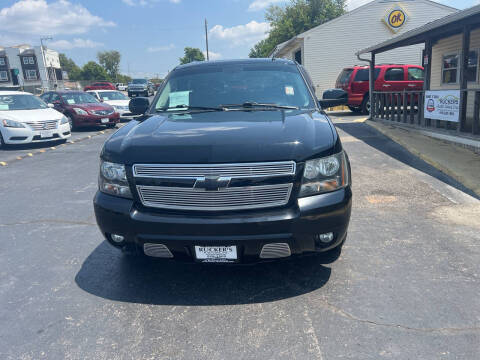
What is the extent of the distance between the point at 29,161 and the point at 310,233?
8533 mm

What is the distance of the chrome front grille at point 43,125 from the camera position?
10.8 m

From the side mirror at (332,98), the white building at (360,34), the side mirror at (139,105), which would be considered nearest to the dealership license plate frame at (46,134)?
the side mirror at (139,105)

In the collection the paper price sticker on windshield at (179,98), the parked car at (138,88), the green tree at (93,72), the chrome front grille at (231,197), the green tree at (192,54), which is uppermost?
the green tree at (192,54)

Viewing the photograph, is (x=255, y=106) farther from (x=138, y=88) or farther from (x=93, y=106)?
(x=138, y=88)

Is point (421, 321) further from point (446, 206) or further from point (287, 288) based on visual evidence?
point (446, 206)

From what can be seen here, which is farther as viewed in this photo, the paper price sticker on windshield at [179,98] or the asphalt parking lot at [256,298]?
the paper price sticker on windshield at [179,98]

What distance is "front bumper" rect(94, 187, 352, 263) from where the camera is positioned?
2.56 metres

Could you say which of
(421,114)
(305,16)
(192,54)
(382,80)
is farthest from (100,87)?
(192,54)

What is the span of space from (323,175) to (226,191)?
2.31ft

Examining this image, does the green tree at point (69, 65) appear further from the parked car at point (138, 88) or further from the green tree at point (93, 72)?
the parked car at point (138, 88)

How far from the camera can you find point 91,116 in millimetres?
14477

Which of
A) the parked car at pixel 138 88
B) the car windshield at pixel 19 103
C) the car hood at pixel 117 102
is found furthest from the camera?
the parked car at pixel 138 88

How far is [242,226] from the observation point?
254 cm

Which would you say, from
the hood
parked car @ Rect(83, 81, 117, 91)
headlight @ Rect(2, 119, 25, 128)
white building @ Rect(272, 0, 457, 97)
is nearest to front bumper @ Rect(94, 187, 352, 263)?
headlight @ Rect(2, 119, 25, 128)
